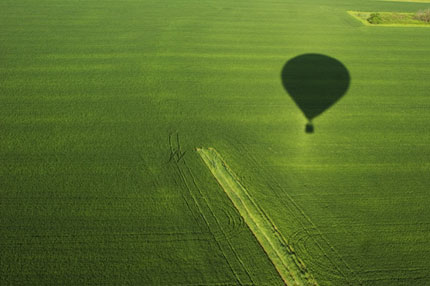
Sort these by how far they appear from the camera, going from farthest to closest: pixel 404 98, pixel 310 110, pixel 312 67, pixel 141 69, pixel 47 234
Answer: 1. pixel 312 67
2. pixel 141 69
3. pixel 404 98
4. pixel 310 110
5. pixel 47 234

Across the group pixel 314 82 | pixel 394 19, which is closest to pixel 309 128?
pixel 314 82

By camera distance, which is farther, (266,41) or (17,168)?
(266,41)

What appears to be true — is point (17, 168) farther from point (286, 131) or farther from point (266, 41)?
point (266, 41)

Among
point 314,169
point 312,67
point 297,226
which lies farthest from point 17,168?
point 312,67

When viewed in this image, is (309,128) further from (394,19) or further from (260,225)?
(394,19)

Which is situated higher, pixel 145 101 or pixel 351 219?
pixel 145 101

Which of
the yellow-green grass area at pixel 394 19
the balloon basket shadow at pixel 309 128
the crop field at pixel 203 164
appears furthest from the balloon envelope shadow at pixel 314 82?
the yellow-green grass area at pixel 394 19

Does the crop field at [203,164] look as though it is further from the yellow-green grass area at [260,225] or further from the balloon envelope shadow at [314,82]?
the balloon envelope shadow at [314,82]
